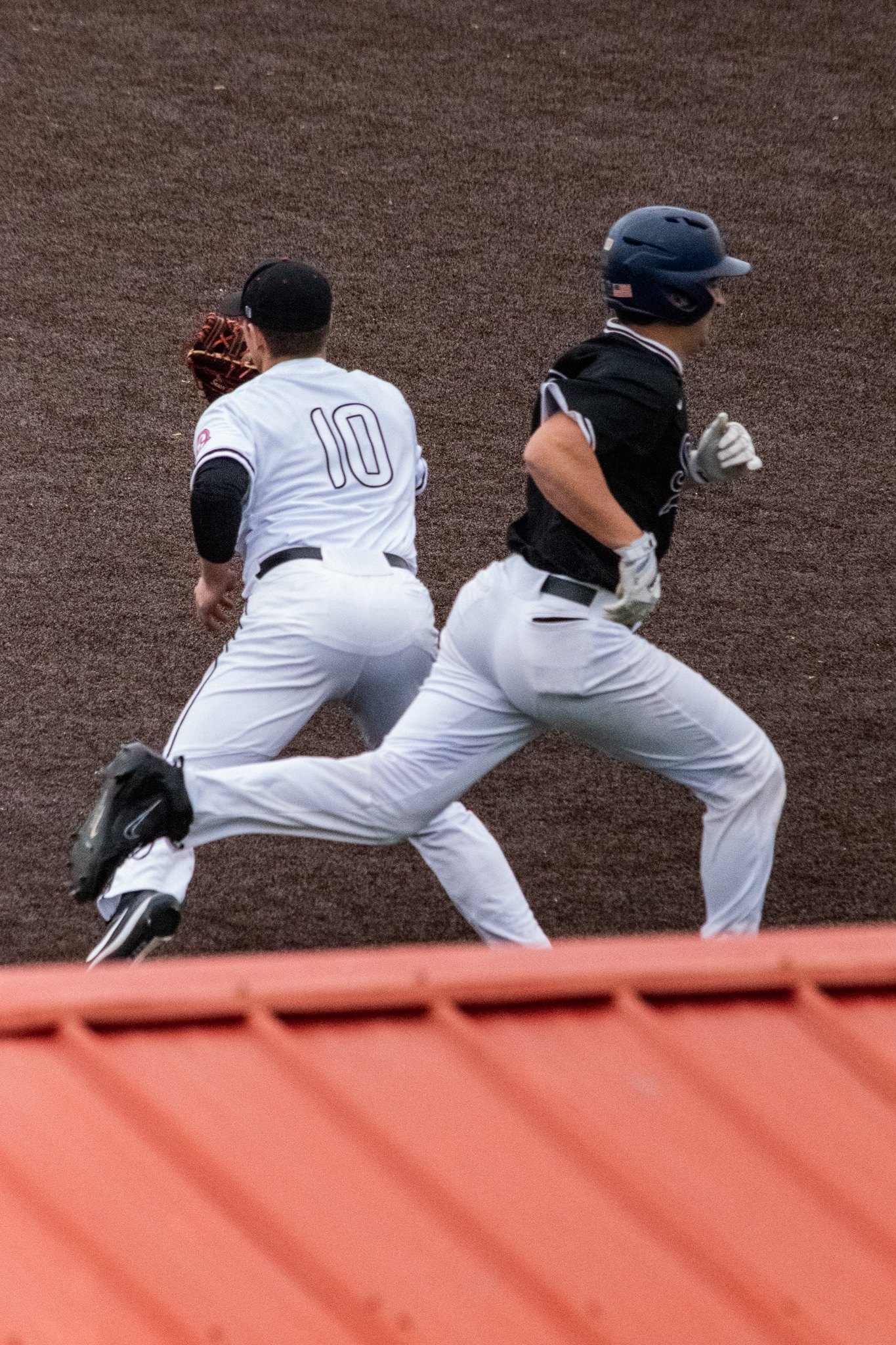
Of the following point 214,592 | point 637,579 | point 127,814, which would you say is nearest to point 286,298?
point 214,592

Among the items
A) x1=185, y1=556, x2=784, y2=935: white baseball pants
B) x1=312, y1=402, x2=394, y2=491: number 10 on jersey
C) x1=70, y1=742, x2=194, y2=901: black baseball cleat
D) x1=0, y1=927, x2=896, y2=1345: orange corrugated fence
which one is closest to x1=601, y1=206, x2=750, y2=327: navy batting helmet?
x1=185, y1=556, x2=784, y2=935: white baseball pants

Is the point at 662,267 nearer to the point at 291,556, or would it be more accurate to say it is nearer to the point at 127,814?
the point at 291,556

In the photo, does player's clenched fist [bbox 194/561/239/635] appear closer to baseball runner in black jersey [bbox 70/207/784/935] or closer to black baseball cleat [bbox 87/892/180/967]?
baseball runner in black jersey [bbox 70/207/784/935]

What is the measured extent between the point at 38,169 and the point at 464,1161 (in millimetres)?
Answer: 8071

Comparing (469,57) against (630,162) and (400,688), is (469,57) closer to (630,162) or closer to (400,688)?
(630,162)

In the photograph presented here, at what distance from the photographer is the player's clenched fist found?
3.93m

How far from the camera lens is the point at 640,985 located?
1823 millimetres

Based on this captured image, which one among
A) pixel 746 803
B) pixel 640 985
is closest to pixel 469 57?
pixel 746 803

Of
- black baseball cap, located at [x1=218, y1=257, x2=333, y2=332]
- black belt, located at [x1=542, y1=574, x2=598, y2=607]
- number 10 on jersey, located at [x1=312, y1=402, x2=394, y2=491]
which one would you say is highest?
black baseball cap, located at [x1=218, y1=257, x2=333, y2=332]

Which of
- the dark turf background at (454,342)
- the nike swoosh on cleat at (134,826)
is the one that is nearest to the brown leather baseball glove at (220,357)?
Result: the dark turf background at (454,342)

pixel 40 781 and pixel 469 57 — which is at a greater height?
pixel 469 57

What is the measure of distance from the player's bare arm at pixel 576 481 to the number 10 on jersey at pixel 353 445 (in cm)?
74

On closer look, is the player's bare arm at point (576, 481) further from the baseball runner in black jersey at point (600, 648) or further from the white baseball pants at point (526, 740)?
the white baseball pants at point (526, 740)

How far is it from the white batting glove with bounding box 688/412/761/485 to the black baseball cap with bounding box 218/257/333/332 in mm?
1093
